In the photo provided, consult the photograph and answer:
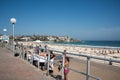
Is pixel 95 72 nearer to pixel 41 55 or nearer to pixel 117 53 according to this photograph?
pixel 41 55

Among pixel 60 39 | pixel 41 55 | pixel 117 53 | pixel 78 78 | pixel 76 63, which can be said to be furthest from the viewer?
pixel 60 39

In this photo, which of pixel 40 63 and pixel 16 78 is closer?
pixel 16 78

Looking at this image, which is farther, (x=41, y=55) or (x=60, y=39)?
(x=60, y=39)

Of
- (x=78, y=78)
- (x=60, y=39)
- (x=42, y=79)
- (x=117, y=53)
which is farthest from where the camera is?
(x=60, y=39)

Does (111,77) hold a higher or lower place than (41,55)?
lower

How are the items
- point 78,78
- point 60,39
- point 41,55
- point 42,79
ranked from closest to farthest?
point 42,79
point 78,78
point 41,55
point 60,39

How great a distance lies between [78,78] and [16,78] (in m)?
3.65

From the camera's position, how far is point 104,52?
51.3ft

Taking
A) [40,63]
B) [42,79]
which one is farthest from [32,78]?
[40,63]

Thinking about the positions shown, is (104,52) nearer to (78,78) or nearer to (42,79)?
(78,78)

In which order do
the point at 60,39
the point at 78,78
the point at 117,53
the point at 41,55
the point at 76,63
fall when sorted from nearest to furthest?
the point at 78,78
the point at 41,55
the point at 76,63
the point at 117,53
the point at 60,39

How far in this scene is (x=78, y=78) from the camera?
9.07 metres

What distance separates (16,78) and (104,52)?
10635mm

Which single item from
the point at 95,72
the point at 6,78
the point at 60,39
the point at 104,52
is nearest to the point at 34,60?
the point at 95,72
